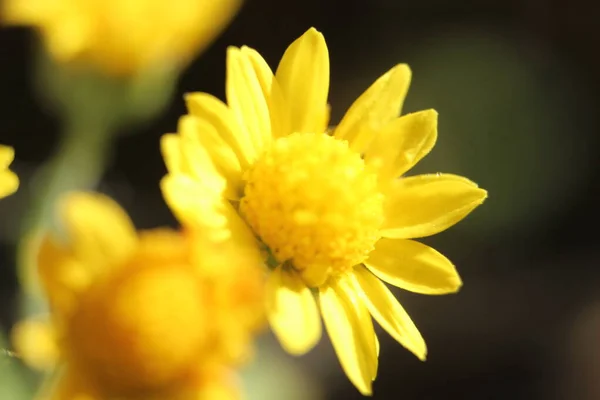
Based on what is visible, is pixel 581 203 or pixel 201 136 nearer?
pixel 201 136

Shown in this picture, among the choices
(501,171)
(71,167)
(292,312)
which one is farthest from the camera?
(501,171)

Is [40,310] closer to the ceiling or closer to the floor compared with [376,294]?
closer to the floor

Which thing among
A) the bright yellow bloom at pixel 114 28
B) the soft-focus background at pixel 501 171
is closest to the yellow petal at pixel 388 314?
the bright yellow bloom at pixel 114 28

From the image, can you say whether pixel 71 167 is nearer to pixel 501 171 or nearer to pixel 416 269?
pixel 416 269

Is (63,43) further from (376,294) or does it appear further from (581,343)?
(581,343)

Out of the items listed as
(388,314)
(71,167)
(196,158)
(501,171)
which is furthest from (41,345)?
(501,171)

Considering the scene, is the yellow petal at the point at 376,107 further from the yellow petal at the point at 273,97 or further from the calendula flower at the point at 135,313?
the calendula flower at the point at 135,313

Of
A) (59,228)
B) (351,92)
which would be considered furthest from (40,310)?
(351,92)
